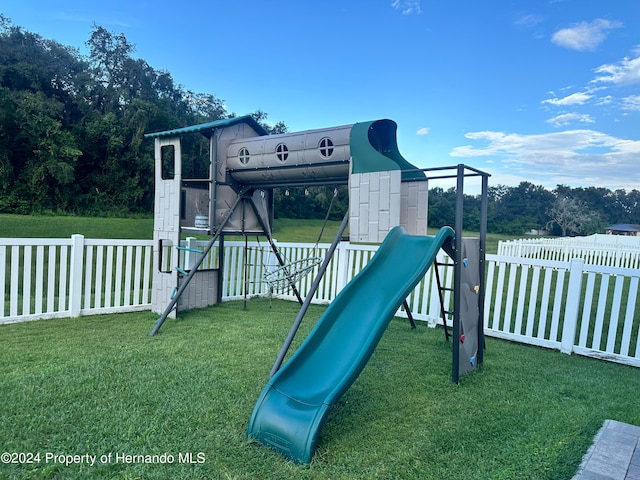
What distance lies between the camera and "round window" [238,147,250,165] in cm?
511

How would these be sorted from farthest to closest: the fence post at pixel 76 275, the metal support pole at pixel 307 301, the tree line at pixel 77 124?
1. the tree line at pixel 77 124
2. the fence post at pixel 76 275
3. the metal support pole at pixel 307 301

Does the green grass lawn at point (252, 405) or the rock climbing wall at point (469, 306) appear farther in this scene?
the rock climbing wall at point (469, 306)

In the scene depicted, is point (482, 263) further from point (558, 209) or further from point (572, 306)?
point (558, 209)

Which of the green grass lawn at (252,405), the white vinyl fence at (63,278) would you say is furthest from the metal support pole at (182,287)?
the white vinyl fence at (63,278)

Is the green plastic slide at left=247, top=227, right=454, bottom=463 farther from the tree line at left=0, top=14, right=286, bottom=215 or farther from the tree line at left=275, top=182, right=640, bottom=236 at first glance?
the tree line at left=275, top=182, right=640, bottom=236

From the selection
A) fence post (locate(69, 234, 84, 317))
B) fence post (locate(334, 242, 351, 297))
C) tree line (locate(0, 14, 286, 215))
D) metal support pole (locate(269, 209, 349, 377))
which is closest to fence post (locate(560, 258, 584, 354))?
metal support pole (locate(269, 209, 349, 377))

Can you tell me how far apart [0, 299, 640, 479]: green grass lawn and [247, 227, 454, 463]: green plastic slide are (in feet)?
0.43

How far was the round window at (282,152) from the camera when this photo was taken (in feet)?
15.4

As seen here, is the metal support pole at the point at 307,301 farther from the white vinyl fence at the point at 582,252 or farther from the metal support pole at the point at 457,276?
the white vinyl fence at the point at 582,252

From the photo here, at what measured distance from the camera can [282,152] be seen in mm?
4711

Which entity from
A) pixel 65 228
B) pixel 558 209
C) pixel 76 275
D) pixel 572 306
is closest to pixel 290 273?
pixel 76 275

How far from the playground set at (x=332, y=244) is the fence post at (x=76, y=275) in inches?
36.1

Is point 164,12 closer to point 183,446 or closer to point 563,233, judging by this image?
point 183,446

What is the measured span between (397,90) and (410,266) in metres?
7.73
